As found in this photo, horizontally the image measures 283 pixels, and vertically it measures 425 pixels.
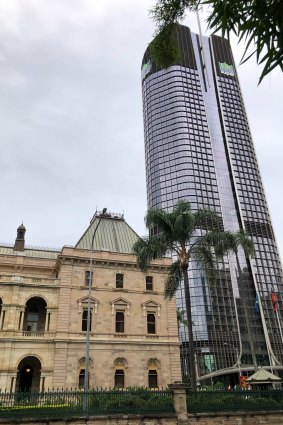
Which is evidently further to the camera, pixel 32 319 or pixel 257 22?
pixel 32 319

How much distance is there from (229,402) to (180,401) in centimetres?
280

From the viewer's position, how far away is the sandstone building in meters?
34.0

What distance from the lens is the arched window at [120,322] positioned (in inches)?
1476

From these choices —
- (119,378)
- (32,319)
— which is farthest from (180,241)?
(32,319)

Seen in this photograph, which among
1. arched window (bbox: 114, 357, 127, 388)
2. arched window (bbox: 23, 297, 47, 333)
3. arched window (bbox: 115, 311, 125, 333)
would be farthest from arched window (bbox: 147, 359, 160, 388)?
arched window (bbox: 23, 297, 47, 333)

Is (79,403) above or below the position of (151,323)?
below

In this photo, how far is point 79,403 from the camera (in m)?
17.3

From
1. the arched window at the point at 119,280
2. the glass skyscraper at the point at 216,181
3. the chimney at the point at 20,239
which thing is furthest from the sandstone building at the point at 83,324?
the glass skyscraper at the point at 216,181

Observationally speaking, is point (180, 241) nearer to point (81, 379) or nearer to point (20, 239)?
point (81, 379)

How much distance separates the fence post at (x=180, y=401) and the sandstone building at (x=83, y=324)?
18990 mm

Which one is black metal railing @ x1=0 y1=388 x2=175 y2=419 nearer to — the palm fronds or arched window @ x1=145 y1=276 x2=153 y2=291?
the palm fronds

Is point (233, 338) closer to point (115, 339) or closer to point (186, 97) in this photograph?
point (115, 339)

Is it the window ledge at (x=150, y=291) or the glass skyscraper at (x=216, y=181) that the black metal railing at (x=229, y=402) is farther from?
the glass skyscraper at (x=216, y=181)

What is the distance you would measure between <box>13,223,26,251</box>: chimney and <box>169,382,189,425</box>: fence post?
1319 inches
